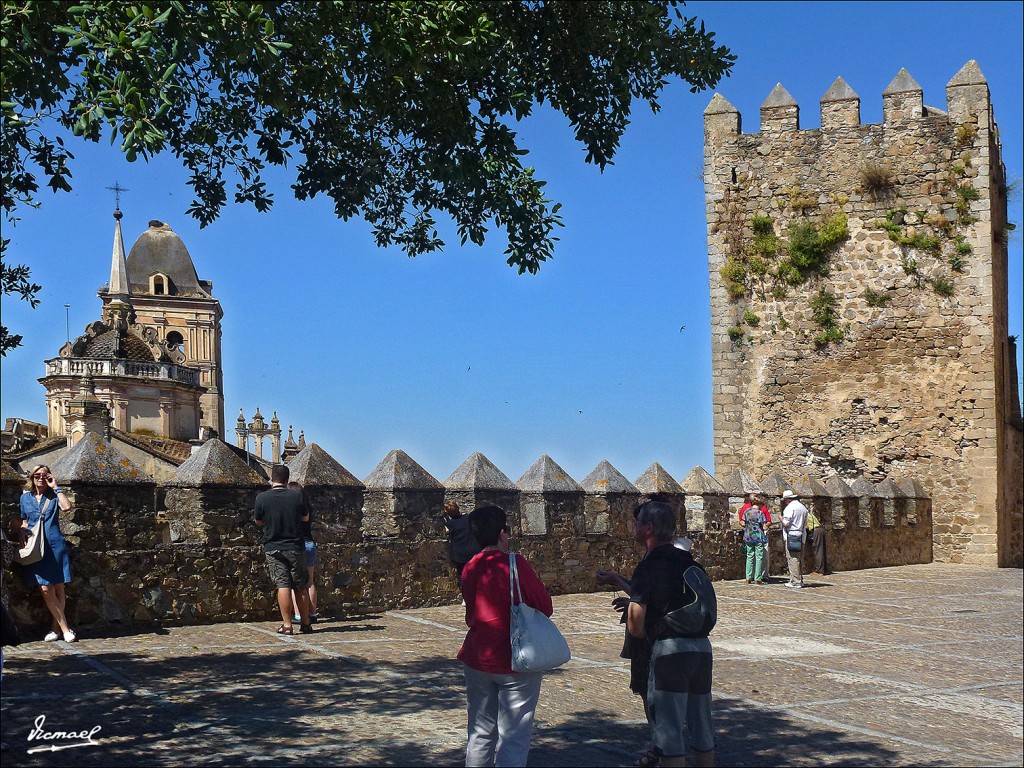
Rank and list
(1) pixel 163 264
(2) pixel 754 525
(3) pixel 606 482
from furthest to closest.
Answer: (1) pixel 163 264
(2) pixel 754 525
(3) pixel 606 482

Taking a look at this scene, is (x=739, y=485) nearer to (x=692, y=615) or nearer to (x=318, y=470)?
(x=318, y=470)

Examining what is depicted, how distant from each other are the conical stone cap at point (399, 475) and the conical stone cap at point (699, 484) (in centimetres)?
524

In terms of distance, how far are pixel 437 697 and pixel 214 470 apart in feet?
13.8

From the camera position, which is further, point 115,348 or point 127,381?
point 115,348

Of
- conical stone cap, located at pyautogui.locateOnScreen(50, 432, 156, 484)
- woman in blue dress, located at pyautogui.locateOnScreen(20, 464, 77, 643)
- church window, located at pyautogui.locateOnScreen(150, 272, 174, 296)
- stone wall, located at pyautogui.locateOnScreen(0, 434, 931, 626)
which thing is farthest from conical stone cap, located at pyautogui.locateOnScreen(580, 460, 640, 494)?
church window, located at pyautogui.locateOnScreen(150, 272, 174, 296)

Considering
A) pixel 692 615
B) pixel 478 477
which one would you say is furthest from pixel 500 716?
pixel 478 477

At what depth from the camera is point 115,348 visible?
231ft

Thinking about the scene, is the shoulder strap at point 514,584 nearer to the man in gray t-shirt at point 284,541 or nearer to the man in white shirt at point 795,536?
the man in gray t-shirt at point 284,541

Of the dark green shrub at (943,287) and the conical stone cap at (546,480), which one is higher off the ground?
the dark green shrub at (943,287)

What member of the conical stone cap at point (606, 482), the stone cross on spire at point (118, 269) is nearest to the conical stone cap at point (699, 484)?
the conical stone cap at point (606, 482)

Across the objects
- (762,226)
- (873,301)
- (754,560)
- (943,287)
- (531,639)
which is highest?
(762,226)

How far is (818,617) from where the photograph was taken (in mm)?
12633

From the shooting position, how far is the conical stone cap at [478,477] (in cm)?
1282

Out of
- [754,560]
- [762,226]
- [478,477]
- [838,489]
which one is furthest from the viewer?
[762,226]
